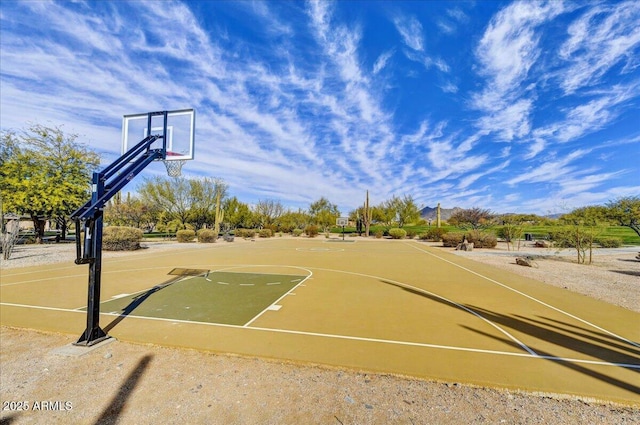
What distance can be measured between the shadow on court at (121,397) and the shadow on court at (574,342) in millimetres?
5047

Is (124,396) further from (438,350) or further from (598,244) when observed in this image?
(598,244)

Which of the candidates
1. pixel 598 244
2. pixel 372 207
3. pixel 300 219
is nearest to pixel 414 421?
pixel 598 244

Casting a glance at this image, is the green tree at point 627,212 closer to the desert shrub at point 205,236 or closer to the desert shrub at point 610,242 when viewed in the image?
the desert shrub at point 610,242

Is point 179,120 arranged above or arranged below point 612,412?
above

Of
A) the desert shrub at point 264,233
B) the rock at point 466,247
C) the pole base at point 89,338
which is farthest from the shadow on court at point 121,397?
the desert shrub at point 264,233

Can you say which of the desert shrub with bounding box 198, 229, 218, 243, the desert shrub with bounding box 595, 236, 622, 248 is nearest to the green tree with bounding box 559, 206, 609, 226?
the desert shrub with bounding box 595, 236, 622, 248

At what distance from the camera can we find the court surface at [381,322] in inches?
140

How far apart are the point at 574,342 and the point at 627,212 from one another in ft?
43.8

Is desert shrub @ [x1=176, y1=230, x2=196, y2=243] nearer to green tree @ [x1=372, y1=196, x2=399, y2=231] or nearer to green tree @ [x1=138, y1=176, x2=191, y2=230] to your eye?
green tree @ [x1=138, y1=176, x2=191, y2=230]

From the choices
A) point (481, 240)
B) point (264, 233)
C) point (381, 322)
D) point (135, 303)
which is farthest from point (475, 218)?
point (135, 303)

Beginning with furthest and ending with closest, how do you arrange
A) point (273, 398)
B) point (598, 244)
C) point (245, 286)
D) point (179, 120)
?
1. point (598, 244)
2. point (245, 286)
3. point (179, 120)
4. point (273, 398)

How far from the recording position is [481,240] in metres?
23.2

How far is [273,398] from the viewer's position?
2.96 m

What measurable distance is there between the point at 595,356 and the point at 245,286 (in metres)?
7.41
